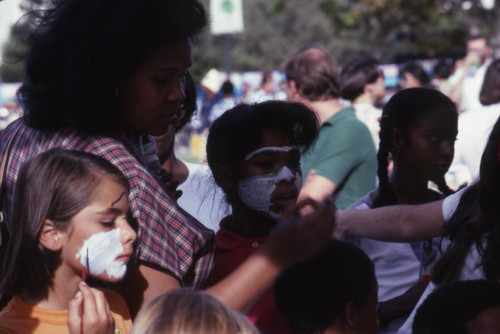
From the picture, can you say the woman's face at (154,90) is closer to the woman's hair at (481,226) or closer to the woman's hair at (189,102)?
the woman's hair at (189,102)

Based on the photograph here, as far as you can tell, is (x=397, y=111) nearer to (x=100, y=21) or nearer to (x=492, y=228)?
(x=492, y=228)

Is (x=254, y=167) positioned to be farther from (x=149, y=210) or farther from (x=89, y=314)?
(x=89, y=314)

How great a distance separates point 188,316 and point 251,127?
4.09ft

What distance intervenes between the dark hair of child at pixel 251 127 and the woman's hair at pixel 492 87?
317 centimetres

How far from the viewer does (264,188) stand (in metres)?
2.77

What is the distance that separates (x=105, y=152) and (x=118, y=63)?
263mm

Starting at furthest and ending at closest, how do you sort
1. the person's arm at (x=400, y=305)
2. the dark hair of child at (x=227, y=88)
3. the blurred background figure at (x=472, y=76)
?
the dark hair of child at (x=227, y=88) < the blurred background figure at (x=472, y=76) < the person's arm at (x=400, y=305)

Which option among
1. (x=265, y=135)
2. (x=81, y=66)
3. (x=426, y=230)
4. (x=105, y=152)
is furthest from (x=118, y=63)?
(x=426, y=230)

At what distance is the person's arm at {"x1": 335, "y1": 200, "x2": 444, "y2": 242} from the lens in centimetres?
270

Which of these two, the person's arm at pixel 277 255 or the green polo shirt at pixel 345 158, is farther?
the green polo shirt at pixel 345 158

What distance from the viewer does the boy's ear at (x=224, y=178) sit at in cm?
290

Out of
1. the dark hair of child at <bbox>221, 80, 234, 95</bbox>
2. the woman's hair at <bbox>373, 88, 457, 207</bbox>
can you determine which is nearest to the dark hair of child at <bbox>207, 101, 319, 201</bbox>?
the woman's hair at <bbox>373, 88, 457, 207</bbox>

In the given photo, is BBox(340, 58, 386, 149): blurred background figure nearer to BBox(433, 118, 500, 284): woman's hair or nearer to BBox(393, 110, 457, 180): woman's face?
BBox(393, 110, 457, 180): woman's face

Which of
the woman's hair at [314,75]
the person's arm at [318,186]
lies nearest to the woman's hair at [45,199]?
the person's arm at [318,186]
